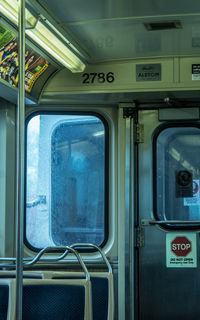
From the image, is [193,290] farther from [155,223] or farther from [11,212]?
[11,212]

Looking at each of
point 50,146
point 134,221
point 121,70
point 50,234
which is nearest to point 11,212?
point 50,234

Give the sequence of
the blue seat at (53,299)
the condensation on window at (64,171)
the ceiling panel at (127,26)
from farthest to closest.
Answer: the condensation on window at (64,171), the ceiling panel at (127,26), the blue seat at (53,299)

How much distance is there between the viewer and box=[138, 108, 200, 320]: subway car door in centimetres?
447

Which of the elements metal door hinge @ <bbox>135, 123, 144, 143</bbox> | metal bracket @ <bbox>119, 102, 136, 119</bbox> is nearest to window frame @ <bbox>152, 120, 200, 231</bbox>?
metal door hinge @ <bbox>135, 123, 144, 143</bbox>

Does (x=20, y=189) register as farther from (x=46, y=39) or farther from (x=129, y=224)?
(x=129, y=224)

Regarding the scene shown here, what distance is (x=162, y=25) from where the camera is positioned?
11.3ft

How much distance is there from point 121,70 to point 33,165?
1.22 meters

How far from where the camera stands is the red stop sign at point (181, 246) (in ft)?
14.8

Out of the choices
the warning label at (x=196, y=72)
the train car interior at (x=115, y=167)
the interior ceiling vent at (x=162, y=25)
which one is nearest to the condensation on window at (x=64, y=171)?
the train car interior at (x=115, y=167)

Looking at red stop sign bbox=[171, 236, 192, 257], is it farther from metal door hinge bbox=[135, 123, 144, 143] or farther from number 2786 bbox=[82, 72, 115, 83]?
number 2786 bbox=[82, 72, 115, 83]

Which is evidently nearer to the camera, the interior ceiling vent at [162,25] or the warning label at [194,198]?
the interior ceiling vent at [162,25]

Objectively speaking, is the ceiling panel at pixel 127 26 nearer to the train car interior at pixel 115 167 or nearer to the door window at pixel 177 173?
the train car interior at pixel 115 167

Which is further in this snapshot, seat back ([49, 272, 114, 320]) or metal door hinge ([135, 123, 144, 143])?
metal door hinge ([135, 123, 144, 143])

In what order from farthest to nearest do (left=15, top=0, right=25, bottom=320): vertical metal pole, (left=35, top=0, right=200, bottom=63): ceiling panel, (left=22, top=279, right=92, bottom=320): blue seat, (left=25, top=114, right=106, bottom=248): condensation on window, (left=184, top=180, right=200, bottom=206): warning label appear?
(left=25, top=114, right=106, bottom=248): condensation on window → (left=184, top=180, right=200, bottom=206): warning label → (left=35, top=0, right=200, bottom=63): ceiling panel → (left=22, top=279, right=92, bottom=320): blue seat → (left=15, top=0, right=25, bottom=320): vertical metal pole
